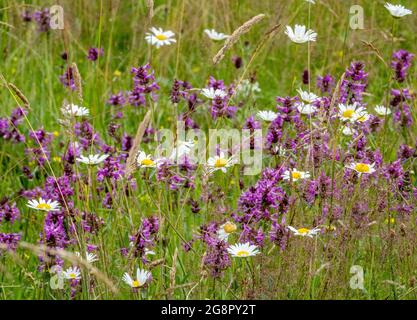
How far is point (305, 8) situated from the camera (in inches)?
197

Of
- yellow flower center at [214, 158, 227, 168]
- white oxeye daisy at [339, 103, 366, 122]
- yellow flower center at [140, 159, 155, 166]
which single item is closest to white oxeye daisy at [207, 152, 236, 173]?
yellow flower center at [214, 158, 227, 168]

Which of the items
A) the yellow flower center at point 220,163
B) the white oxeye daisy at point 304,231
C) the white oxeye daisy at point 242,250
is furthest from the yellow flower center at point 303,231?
the yellow flower center at point 220,163

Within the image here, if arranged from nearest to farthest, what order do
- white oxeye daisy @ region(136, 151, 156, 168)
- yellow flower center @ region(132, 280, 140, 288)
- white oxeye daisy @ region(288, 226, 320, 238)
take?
yellow flower center @ region(132, 280, 140, 288) < white oxeye daisy @ region(288, 226, 320, 238) < white oxeye daisy @ region(136, 151, 156, 168)

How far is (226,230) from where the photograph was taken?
2469 mm

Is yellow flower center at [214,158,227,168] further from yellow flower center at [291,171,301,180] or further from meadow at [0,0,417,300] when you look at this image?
yellow flower center at [291,171,301,180]

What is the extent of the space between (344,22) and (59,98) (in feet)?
6.09

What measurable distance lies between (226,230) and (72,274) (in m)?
0.52

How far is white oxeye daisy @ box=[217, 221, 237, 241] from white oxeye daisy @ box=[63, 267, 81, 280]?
1.54 ft

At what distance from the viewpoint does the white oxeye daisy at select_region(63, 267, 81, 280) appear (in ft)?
8.25

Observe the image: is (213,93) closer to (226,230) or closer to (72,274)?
(226,230)

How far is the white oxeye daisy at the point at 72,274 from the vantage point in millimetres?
2516

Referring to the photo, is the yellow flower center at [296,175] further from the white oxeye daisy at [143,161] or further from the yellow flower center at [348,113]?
the white oxeye daisy at [143,161]

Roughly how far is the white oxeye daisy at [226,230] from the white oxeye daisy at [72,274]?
47 cm

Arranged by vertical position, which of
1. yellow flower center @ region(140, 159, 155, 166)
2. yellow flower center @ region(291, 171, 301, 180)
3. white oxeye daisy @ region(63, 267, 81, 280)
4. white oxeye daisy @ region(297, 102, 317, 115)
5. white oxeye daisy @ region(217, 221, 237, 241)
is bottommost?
white oxeye daisy @ region(63, 267, 81, 280)
